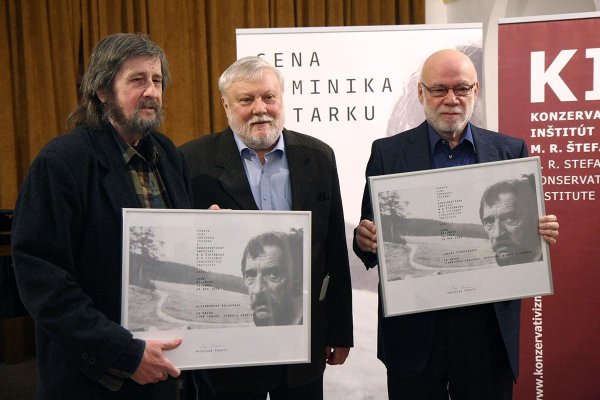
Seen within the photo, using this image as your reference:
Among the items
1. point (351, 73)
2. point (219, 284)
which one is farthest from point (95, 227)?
point (351, 73)

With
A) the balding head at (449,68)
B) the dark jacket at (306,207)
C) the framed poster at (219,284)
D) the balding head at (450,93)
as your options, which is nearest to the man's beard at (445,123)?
the balding head at (450,93)

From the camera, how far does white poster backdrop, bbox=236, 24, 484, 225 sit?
383 centimetres

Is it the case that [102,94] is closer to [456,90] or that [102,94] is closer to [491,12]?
[456,90]

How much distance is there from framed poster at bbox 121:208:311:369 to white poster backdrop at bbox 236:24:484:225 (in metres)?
1.79

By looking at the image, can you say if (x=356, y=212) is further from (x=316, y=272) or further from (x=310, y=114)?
Result: (x=316, y=272)

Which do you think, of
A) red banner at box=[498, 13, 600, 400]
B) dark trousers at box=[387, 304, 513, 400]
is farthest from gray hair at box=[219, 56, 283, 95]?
red banner at box=[498, 13, 600, 400]

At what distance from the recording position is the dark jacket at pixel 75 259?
181 centimetres

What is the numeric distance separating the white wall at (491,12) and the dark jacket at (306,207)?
347 cm

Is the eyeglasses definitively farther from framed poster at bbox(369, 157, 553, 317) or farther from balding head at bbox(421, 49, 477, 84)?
framed poster at bbox(369, 157, 553, 317)

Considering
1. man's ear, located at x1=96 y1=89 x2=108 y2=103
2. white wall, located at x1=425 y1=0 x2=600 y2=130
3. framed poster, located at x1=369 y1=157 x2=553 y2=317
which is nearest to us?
man's ear, located at x1=96 y1=89 x2=108 y2=103

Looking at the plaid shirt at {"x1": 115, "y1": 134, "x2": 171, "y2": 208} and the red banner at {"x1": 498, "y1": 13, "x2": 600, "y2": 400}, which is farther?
the red banner at {"x1": 498, "y1": 13, "x2": 600, "y2": 400}

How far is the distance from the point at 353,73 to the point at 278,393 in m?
2.08

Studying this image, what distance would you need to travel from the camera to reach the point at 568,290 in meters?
3.75

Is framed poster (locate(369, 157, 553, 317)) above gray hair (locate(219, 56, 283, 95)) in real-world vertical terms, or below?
below
